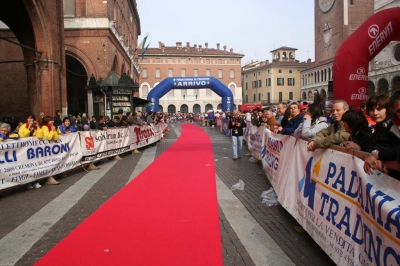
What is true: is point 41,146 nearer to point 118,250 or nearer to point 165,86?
point 118,250

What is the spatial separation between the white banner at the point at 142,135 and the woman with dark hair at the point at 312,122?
968 cm

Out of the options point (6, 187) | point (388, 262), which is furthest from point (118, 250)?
point (6, 187)

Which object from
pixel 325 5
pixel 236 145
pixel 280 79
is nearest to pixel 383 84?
pixel 325 5

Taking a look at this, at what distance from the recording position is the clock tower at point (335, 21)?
166ft

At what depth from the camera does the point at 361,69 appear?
10.7 m

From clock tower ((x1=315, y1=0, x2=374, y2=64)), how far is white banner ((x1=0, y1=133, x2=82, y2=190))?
4924 cm

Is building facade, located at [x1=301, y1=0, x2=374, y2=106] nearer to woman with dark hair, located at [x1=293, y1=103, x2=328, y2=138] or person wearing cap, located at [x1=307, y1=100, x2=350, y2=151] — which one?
woman with dark hair, located at [x1=293, y1=103, x2=328, y2=138]

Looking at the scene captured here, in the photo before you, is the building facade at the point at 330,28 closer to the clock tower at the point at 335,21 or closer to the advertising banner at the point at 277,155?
the clock tower at the point at 335,21

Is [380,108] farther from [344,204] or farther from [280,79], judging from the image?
[280,79]

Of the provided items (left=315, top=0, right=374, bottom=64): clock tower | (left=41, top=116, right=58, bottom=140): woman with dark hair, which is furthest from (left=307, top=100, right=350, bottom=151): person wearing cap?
(left=315, top=0, right=374, bottom=64): clock tower

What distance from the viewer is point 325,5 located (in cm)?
5500

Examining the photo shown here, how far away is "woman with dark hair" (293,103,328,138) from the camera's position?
579 cm

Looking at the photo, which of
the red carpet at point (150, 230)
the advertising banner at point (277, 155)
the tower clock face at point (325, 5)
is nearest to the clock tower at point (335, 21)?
the tower clock face at point (325, 5)

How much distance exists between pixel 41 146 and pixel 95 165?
325cm
